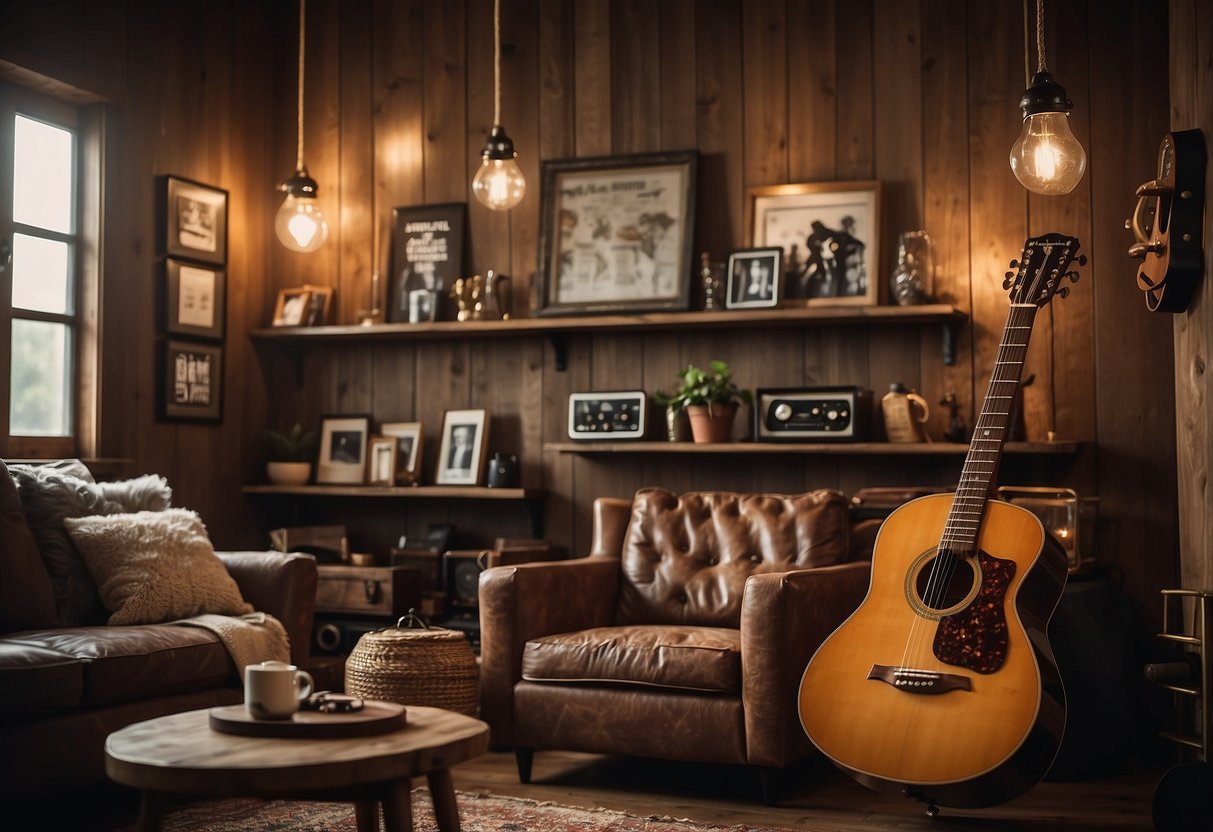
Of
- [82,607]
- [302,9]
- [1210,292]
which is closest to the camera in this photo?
[1210,292]

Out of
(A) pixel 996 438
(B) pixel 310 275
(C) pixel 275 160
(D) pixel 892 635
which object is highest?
(C) pixel 275 160

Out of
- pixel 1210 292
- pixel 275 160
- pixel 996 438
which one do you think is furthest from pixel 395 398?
pixel 1210 292

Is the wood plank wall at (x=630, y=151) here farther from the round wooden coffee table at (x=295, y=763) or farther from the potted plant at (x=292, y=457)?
the round wooden coffee table at (x=295, y=763)

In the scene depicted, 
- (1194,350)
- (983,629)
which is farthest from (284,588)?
(1194,350)

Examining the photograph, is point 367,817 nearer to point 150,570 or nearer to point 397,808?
point 397,808

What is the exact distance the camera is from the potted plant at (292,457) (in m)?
5.00

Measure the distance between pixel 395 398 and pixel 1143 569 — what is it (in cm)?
288

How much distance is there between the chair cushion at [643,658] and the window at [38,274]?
1.97 metres

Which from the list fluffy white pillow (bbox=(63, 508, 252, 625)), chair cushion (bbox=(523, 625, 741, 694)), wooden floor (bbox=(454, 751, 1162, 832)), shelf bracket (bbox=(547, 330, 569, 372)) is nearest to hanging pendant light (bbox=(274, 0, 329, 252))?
shelf bracket (bbox=(547, 330, 569, 372))

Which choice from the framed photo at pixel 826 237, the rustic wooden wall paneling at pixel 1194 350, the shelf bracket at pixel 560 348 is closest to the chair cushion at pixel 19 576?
the shelf bracket at pixel 560 348

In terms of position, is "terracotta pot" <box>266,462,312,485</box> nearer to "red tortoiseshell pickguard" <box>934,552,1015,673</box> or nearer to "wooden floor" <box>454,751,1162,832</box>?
"wooden floor" <box>454,751,1162,832</box>

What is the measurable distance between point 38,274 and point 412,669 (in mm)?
1965

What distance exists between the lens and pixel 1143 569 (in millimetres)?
3959

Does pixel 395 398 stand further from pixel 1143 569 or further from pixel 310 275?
pixel 1143 569
